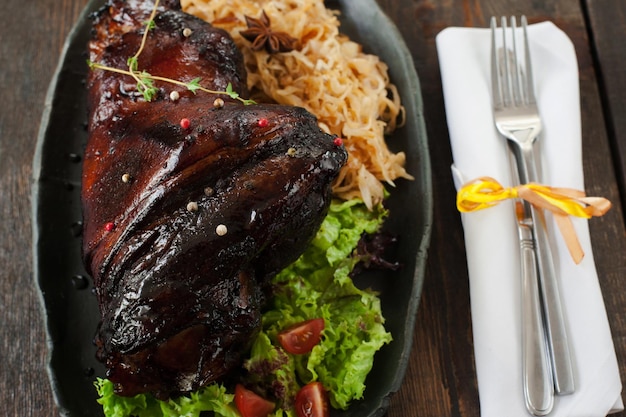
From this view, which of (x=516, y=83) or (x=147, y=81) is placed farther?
(x=516, y=83)

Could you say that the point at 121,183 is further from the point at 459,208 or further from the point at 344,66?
the point at 459,208

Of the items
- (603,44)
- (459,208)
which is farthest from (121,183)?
(603,44)

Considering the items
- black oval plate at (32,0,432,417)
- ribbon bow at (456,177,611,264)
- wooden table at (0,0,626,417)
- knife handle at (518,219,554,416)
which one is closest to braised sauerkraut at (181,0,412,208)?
black oval plate at (32,0,432,417)

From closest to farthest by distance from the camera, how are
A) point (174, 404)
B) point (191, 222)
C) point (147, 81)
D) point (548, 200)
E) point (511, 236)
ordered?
1. point (191, 222)
2. point (174, 404)
3. point (147, 81)
4. point (548, 200)
5. point (511, 236)

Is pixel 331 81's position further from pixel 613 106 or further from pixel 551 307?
pixel 613 106

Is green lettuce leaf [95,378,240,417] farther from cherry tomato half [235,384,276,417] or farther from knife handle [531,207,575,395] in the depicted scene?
knife handle [531,207,575,395]

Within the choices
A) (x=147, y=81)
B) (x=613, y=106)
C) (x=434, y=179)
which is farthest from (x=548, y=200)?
(x=147, y=81)

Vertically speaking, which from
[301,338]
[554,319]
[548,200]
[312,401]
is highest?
[548,200]
